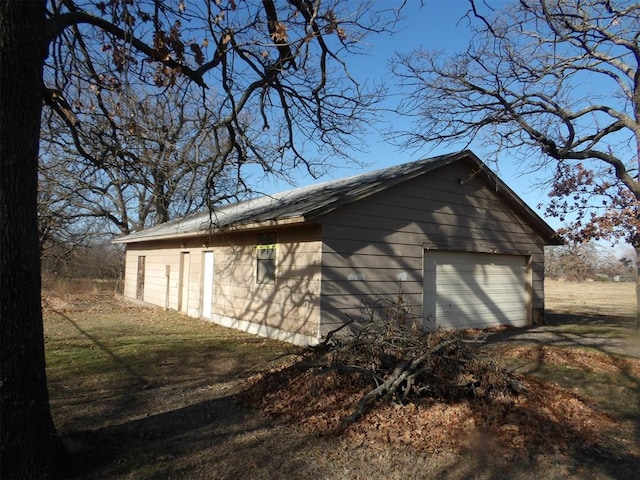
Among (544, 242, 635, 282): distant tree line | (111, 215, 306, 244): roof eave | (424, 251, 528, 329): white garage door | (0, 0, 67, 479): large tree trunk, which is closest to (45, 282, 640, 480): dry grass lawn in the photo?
(0, 0, 67, 479): large tree trunk

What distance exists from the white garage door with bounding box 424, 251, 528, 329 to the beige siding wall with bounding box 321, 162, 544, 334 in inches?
13.8

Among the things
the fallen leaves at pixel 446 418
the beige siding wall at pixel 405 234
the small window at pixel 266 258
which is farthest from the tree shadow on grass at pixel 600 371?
the small window at pixel 266 258

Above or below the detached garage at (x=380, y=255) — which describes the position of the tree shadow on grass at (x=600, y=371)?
below

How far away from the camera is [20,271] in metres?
3.60

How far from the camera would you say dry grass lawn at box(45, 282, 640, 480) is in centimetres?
399

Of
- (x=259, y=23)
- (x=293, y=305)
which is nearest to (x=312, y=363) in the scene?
(x=293, y=305)

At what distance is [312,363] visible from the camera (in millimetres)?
6410

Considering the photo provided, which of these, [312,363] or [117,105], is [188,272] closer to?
[117,105]

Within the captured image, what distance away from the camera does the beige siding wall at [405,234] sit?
941 cm

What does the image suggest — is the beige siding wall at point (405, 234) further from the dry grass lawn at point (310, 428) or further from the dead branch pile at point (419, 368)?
the dead branch pile at point (419, 368)

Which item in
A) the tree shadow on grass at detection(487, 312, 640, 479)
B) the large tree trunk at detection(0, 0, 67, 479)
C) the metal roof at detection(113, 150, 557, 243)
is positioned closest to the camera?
the large tree trunk at detection(0, 0, 67, 479)

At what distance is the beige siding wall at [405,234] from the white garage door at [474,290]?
0.35m

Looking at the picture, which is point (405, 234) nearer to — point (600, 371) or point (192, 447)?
point (600, 371)

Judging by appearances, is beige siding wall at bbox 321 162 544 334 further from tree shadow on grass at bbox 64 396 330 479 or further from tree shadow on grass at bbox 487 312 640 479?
tree shadow on grass at bbox 64 396 330 479
